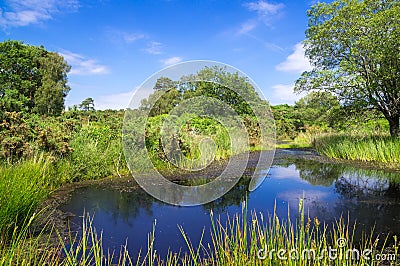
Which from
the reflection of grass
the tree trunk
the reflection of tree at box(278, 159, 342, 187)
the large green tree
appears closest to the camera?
the reflection of grass

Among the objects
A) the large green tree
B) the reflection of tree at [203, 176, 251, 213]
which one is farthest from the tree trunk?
the large green tree

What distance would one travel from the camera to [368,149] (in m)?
9.95

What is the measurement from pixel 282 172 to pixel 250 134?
4.67 meters

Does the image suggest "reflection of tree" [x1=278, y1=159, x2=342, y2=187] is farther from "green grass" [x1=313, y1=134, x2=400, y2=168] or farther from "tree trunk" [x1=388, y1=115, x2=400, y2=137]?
"tree trunk" [x1=388, y1=115, x2=400, y2=137]

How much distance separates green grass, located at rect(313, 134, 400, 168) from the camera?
354 inches

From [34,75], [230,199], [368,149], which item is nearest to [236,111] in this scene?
[230,199]

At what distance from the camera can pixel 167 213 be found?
4.92 m

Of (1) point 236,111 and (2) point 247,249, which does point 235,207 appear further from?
(1) point 236,111

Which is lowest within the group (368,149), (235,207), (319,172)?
(235,207)

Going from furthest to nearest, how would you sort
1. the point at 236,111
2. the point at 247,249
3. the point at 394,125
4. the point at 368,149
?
the point at 394,125, the point at 368,149, the point at 236,111, the point at 247,249

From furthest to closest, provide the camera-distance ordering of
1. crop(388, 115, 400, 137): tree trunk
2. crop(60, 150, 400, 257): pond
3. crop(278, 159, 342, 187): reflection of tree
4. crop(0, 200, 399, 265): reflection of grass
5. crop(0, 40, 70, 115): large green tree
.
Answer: crop(0, 40, 70, 115): large green tree, crop(388, 115, 400, 137): tree trunk, crop(278, 159, 342, 187): reflection of tree, crop(60, 150, 400, 257): pond, crop(0, 200, 399, 265): reflection of grass

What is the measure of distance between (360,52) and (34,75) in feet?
94.6

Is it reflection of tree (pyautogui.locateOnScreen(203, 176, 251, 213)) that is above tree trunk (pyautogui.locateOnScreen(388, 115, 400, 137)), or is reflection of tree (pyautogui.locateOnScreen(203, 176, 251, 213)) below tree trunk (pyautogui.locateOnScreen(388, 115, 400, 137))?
below

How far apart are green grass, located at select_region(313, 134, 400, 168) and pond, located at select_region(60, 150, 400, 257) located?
1672mm
